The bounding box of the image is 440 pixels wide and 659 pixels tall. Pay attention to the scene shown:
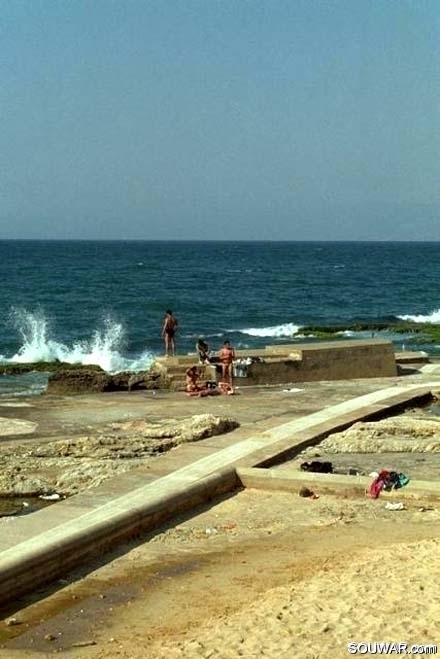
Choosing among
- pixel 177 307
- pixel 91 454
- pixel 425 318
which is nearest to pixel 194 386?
pixel 91 454

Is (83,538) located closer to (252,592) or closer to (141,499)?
(141,499)

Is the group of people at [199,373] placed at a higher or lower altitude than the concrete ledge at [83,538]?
higher

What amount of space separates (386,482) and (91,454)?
3.96m

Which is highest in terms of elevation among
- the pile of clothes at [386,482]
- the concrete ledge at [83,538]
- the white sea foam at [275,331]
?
the white sea foam at [275,331]

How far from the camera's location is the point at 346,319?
55312 millimetres

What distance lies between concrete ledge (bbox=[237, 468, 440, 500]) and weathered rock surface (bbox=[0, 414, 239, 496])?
1558 millimetres

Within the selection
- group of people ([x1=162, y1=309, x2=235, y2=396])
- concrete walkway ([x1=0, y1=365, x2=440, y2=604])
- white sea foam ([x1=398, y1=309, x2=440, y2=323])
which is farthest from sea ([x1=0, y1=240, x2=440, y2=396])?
concrete walkway ([x1=0, y1=365, x2=440, y2=604])

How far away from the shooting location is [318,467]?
43.2 feet

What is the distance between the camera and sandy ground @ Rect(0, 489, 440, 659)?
761 cm

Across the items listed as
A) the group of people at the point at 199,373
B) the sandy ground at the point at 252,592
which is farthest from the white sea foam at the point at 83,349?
the sandy ground at the point at 252,592

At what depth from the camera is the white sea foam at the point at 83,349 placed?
1336 inches

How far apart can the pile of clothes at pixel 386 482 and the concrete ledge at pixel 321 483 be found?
7 cm

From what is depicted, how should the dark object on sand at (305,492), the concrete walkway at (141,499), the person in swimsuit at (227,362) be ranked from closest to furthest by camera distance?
the concrete walkway at (141,499), the dark object on sand at (305,492), the person in swimsuit at (227,362)

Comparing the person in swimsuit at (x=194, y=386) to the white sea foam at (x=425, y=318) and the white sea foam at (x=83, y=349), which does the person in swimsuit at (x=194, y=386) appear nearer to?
the white sea foam at (x=83, y=349)
